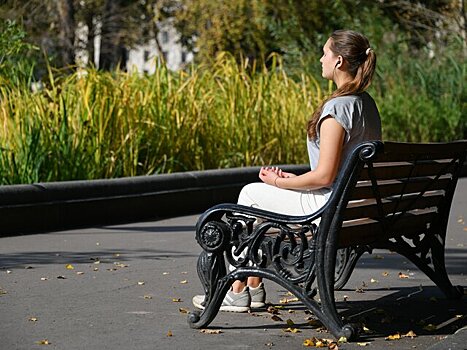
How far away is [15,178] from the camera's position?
11.9m

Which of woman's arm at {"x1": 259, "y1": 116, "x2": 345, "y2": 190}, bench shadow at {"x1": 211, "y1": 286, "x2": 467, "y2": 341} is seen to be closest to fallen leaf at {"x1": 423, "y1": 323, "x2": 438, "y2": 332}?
bench shadow at {"x1": 211, "y1": 286, "x2": 467, "y2": 341}

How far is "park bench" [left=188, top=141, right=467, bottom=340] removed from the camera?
18.6ft

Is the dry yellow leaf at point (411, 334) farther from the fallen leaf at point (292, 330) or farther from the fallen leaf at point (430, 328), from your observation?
the fallen leaf at point (292, 330)

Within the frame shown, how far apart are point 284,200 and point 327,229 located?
0.51 metres

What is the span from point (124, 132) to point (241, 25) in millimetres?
22403

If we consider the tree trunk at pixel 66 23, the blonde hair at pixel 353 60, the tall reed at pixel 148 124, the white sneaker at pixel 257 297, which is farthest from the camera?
the tree trunk at pixel 66 23

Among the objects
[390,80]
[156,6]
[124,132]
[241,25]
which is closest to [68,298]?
[124,132]

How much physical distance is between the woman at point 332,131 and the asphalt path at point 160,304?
17.9 inches

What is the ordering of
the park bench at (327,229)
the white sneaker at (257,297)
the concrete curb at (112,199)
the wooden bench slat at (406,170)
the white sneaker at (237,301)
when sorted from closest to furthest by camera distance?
the park bench at (327,229)
the wooden bench slat at (406,170)
the white sneaker at (237,301)
the white sneaker at (257,297)
the concrete curb at (112,199)

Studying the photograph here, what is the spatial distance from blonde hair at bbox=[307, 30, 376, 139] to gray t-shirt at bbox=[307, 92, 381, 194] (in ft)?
0.14

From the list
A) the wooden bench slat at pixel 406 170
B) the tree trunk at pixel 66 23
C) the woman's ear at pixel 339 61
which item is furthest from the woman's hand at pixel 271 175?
the tree trunk at pixel 66 23

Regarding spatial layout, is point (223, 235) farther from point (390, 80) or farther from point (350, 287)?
point (390, 80)

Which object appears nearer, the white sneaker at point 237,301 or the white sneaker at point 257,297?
the white sneaker at point 237,301

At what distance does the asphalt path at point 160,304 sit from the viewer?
5812mm
